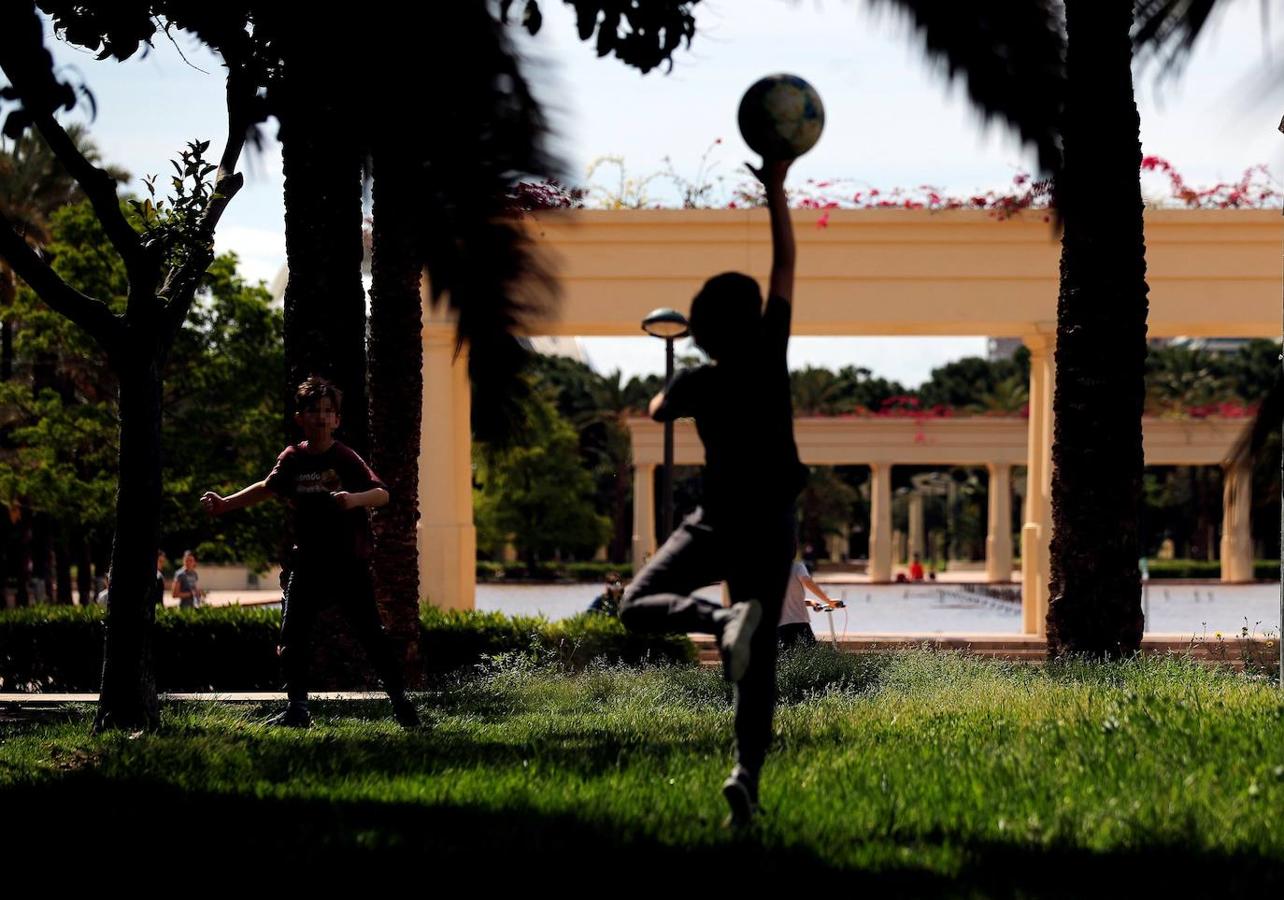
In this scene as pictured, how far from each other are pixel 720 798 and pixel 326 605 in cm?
320

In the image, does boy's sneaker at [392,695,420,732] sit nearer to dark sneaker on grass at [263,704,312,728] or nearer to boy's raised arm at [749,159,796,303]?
dark sneaker on grass at [263,704,312,728]

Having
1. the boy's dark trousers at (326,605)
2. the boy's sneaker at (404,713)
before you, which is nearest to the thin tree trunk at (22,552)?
the boy's dark trousers at (326,605)

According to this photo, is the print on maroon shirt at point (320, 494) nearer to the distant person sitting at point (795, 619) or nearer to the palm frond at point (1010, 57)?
the palm frond at point (1010, 57)

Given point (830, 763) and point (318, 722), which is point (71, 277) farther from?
point (830, 763)

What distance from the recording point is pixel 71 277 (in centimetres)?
2442

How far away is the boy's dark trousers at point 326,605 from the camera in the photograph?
7.35 metres

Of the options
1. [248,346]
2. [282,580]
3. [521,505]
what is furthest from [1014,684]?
[521,505]

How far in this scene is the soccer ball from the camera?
5.03 m

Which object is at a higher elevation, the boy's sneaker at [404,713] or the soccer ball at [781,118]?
the soccer ball at [781,118]

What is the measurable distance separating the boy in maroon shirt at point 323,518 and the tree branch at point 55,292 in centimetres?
109

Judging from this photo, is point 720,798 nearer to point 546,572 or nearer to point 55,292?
point 55,292

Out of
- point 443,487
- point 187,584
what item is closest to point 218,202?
point 443,487

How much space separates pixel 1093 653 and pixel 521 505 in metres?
48.2

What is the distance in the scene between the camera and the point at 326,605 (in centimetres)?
743
